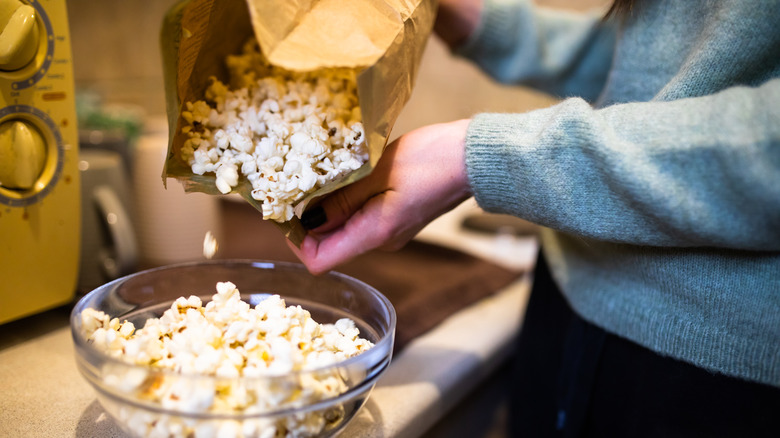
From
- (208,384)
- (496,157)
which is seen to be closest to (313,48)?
(496,157)

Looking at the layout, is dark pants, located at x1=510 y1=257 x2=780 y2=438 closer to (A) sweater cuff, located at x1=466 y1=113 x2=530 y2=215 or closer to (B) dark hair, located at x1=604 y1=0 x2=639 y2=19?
(A) sweater cuff, located at x1=466 y1=113 x2=530 y2=215

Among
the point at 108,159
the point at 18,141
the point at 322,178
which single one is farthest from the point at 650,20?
the point at 108,159

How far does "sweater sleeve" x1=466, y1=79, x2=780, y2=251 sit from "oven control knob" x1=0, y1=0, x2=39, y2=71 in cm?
43

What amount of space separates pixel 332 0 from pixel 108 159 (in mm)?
499

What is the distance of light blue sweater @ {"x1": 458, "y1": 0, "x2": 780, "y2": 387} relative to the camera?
15.9 inches

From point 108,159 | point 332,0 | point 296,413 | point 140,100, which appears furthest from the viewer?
point 140,100

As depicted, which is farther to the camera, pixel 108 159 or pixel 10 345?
pixel 108 159

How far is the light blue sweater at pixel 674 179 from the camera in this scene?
15.9 inches

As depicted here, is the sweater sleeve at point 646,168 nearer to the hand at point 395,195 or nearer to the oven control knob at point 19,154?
the hand at point 395,195

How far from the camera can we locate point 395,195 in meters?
0.50

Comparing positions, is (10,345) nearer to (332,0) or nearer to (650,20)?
(332,0)

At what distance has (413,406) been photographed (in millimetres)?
562

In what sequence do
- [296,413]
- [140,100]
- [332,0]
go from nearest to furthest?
[296,413]
[332,0]
[140,100]

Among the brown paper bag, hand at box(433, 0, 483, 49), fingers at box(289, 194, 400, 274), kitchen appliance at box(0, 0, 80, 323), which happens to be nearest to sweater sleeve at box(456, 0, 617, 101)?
hand at box(433, 0, 483, 49)
